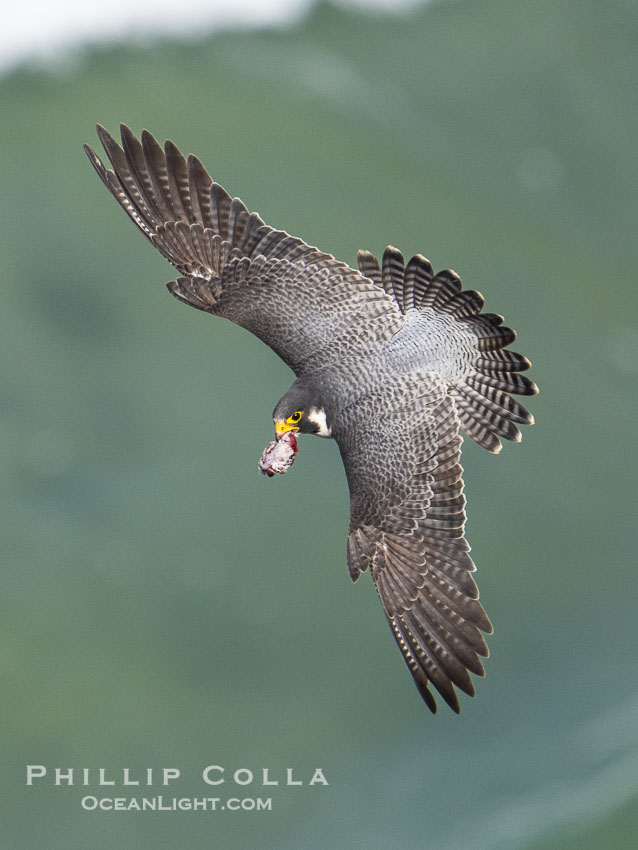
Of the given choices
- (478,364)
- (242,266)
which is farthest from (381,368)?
(242,266)

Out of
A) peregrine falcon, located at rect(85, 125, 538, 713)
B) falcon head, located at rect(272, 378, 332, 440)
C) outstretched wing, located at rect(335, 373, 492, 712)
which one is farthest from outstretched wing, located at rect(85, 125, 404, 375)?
outstretched wing, located at rect(335, 373, 492, 712)

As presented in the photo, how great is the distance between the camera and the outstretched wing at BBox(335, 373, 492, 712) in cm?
576

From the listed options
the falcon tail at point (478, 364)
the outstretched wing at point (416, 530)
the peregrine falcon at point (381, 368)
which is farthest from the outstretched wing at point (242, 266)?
the outstretched wing at point (416, 530)

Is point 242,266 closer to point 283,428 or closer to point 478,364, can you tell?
point 283,428

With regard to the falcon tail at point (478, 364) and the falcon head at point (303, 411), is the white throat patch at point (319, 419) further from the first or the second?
the falcon tail at point (478, 364)

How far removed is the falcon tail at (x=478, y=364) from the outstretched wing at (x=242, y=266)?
1.00 feet

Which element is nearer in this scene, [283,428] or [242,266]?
[283,428]

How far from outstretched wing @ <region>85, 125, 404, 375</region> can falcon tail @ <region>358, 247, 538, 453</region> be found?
304 mm

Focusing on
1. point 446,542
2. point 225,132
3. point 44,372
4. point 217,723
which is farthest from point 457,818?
point 225,132

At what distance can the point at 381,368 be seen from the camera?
6199 mm

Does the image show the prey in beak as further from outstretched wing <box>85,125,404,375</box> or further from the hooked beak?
outstretched wing <box>85,125,404,375</box>

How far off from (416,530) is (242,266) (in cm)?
169

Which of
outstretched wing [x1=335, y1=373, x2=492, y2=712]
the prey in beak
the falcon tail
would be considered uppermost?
the falcon tail

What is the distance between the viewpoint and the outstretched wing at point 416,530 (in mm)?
5762
